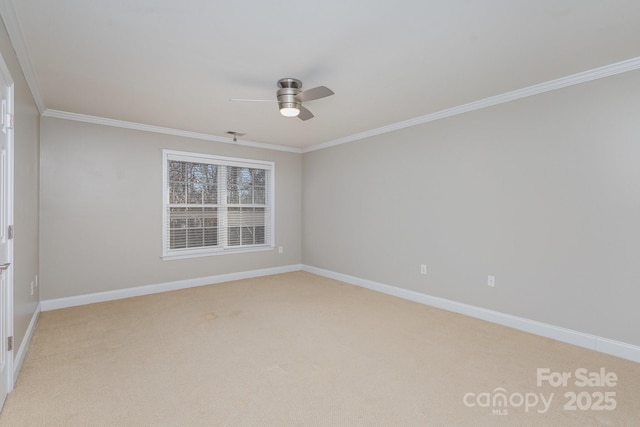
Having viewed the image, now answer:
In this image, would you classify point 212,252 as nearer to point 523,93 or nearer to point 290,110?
point 290,110

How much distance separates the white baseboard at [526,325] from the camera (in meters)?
2.66

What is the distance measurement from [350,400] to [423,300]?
94.2 inches

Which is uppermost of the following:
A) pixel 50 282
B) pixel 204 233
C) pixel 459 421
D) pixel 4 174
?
pixel 4 174

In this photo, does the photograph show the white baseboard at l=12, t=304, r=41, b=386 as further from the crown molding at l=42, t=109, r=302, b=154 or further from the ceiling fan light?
the ceiling fan light

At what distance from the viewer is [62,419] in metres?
1.85

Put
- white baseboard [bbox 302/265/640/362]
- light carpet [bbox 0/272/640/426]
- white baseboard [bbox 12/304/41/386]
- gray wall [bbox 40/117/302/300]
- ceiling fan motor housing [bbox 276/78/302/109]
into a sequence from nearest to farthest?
light carpet [bbox 0/272/640/426]
white baseboard [bbox 12/304/41/386]
white baseboard [bbox 302/265/640/362]
ceiling fan motor housing [bbox 276/78/302/109]
gray wall [bbox 40/117/302/300]

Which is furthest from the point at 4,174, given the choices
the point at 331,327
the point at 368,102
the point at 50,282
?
the point at 368,102

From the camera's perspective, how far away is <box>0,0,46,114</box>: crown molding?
1.94 metres

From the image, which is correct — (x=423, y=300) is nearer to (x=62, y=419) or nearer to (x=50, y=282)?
(x=62, y=419)

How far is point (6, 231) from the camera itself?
7.04 feet

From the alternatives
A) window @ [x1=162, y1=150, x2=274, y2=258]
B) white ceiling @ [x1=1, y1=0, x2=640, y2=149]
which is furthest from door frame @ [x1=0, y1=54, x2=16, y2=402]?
window @ [x1=162, y1=150, x2=274, y2=258]

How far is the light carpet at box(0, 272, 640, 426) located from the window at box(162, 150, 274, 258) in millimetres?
1443

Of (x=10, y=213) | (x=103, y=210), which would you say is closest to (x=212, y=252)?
(x=103, y=210)

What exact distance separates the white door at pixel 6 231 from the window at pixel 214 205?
2.50 meters
